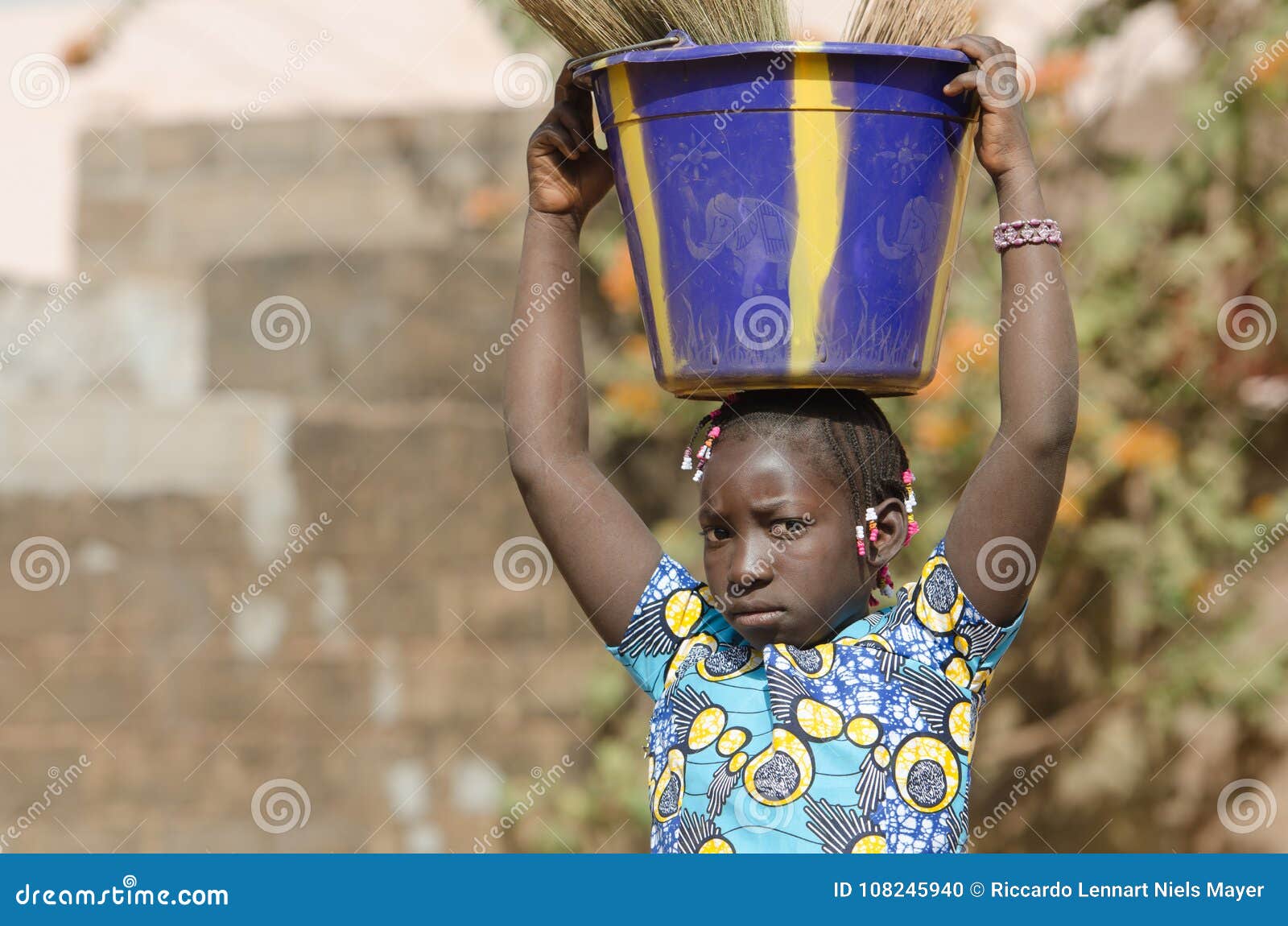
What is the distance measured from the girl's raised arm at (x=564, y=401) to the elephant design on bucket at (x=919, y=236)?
0.52m

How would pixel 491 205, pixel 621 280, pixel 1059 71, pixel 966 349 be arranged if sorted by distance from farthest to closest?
1. pixel 491 205
2. pixel 621 280
3. pixel 1059 71
4. pixel 966 349

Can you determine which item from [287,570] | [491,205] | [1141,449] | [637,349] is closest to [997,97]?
[1141,449]

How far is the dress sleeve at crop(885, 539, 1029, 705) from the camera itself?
2.05 meters

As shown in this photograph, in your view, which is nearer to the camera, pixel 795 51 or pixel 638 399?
pixel 795 51

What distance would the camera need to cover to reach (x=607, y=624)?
7.43 ft

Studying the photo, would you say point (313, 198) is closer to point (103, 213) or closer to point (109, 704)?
point (103, 213)

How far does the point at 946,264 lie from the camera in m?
2.13

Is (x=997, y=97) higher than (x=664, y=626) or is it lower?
higher

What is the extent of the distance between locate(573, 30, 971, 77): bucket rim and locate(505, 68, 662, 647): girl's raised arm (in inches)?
10.4

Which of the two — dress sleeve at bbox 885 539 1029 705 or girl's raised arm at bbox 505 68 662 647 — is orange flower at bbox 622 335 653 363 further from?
dress sleeve at bbox 885 539 1029 705

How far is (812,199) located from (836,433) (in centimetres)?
33

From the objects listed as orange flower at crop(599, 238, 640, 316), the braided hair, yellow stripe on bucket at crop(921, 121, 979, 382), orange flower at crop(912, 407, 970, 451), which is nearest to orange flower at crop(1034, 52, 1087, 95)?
orange flower at crop(912, 407, 970, 451)

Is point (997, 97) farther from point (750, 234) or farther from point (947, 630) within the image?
point (947, 630)

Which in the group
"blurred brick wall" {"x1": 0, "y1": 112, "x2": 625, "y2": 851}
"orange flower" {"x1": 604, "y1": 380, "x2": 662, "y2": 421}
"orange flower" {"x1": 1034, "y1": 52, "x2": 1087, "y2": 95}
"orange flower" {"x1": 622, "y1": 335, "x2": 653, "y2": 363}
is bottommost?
"blurred brick wall" {"x1": 0, "y1": 112, "x2": 625, "y2": 851}
